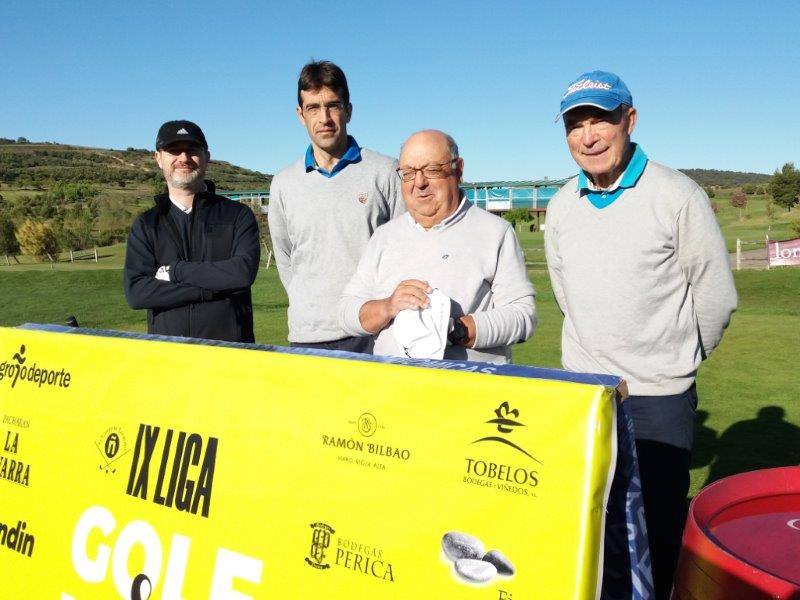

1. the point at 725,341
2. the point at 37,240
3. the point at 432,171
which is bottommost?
the point at 37,240

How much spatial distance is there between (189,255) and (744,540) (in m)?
3.04

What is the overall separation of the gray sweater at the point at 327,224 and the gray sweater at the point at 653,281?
1.33 meters

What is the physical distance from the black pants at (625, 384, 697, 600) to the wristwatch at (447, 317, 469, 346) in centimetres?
69

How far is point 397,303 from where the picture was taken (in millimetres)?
2430

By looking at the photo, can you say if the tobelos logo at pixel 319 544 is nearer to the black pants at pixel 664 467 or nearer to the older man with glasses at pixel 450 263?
the older man with glasses at pixel 450 263

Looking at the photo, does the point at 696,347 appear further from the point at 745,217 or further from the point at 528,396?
the point at 745,217

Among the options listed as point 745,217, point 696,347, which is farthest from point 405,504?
point 745,217

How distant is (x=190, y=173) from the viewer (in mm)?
3783

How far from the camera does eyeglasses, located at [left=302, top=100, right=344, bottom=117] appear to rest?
3711 mm

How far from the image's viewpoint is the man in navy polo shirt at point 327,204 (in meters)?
3.71

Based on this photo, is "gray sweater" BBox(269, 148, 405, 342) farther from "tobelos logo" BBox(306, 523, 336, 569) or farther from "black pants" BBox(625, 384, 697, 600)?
"tobelos logo" BBox(306, 523, 336, 569)

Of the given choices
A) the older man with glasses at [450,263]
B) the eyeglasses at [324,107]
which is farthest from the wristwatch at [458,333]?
the eyeglasses at [324,107]

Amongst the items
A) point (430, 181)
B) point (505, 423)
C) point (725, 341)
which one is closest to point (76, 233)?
point (725, 341)

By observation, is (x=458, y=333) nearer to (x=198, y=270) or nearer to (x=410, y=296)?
(x=410, y=296)
